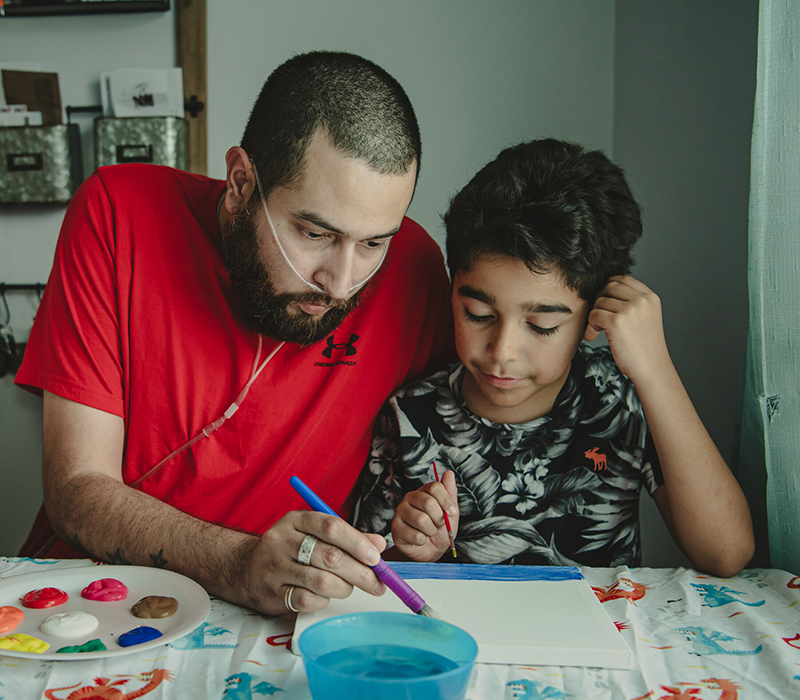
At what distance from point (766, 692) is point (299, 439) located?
0.78 m

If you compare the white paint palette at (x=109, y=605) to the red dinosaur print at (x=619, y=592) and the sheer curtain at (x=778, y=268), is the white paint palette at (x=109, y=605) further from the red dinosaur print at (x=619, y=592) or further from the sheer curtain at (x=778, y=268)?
the sheer curtain at (x=778, y=268)

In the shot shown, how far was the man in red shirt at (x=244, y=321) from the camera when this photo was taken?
1008mm

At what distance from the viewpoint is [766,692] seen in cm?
60

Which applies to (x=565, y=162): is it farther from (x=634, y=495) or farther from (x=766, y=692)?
(x=766, y=692)

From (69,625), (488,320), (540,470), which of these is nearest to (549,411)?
(540,470)

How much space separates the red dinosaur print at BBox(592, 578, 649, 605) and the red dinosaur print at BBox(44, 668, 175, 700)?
501 millimetres

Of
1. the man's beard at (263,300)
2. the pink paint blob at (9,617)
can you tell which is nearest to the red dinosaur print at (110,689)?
the pink paint blob at (9,617)

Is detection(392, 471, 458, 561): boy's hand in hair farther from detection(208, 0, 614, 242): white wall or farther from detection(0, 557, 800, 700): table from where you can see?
detection(208, 0, 614, 242): white wall

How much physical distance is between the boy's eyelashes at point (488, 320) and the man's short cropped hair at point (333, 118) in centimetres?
25

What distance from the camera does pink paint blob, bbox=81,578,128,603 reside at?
729 mm

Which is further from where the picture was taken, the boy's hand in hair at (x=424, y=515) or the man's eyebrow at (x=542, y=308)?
the man's eyebrow at (x=542, y=308)

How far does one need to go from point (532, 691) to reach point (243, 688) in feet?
0.87

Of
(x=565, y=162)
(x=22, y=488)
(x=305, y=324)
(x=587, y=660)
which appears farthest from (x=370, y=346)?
(x=22, y=488)

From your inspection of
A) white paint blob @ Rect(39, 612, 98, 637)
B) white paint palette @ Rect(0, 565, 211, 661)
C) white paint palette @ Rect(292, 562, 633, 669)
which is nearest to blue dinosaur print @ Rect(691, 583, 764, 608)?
white paint palette @ Rect(292, 562, 633, 669)
